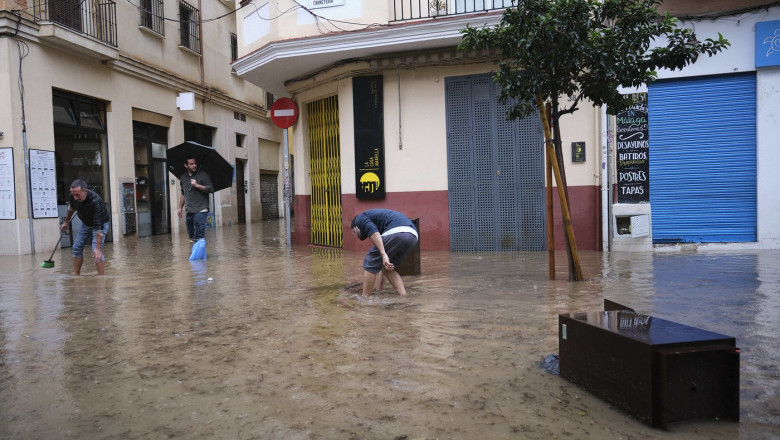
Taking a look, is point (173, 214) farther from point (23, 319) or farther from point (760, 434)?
point (760, 434)

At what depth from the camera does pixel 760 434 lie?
2.92 meters

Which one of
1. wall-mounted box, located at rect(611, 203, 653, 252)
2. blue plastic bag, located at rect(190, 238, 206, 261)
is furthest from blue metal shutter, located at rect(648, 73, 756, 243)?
blue plastic bag, located at rect(190, 238, 206, 261)

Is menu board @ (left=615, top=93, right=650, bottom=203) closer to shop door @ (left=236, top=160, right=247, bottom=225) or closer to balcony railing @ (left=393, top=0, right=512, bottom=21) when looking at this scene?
balcony railing @ (left=393, top=0, right=512, bottom=21)

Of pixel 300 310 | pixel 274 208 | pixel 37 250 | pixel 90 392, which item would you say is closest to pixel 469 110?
pixel 300 310

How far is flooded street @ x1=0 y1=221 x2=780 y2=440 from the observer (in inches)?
123

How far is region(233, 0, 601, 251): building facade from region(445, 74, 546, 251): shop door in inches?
0.7

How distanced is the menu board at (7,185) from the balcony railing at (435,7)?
8.58 meters

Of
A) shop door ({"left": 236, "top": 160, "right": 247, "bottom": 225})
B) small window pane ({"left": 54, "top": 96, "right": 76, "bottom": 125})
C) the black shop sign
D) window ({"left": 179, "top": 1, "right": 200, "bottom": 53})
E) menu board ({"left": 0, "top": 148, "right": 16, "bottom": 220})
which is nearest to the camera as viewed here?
the black shop sign

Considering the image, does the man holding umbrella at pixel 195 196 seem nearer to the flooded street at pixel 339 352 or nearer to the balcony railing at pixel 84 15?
the flooded street at pixel 339 352

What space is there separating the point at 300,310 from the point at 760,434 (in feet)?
13.6

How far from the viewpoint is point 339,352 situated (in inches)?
174

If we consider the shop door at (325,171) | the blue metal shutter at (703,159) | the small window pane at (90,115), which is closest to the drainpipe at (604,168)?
the blue metal shutter at (703,159)

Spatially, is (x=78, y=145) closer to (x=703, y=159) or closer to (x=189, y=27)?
(x=189, y=27)

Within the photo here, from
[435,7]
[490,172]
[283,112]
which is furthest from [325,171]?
[435,7]
